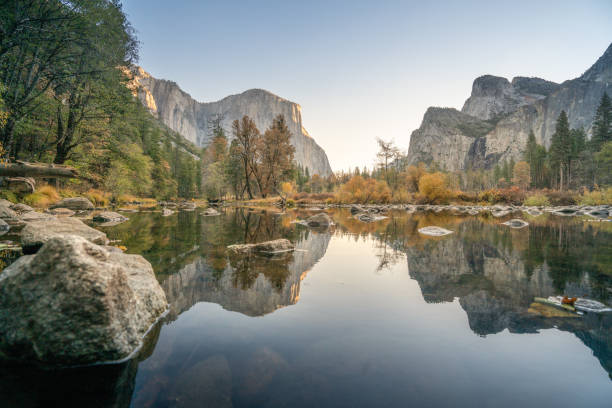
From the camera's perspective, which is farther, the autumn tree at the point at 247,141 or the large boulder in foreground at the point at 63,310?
the autumn tree at the point at 247,141

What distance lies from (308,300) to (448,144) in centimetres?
18812

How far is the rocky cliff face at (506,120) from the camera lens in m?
132

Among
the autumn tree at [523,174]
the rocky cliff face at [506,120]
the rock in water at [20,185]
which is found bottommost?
the rock in water at [20,185]

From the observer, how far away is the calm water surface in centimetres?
186

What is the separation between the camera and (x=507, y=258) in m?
6.50

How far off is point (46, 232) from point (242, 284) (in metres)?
4.13

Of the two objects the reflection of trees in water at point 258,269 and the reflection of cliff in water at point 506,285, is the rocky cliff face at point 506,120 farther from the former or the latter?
the reflection of trees in water at point 258,269

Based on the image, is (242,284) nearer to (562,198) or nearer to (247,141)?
(247,141)

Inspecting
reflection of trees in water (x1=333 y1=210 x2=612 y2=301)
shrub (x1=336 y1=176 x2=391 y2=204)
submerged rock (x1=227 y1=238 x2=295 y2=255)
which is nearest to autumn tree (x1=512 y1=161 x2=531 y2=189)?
shrub (x1=336 y1=176 x2=391 y2=204)

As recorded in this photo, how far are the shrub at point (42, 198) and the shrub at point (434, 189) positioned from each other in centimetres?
4212

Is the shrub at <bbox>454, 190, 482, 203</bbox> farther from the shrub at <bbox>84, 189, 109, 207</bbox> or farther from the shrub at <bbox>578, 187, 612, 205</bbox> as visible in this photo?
the shrub at <bbox>84, 189, 109, 207</bbox>

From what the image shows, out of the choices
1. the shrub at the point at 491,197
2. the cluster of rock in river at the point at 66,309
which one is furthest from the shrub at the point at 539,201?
the cluster of rock in river at the point at 66,309

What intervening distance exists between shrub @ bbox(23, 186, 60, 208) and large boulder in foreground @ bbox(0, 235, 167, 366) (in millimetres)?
19918

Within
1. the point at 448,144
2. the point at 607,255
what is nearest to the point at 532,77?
the point at 448,144
